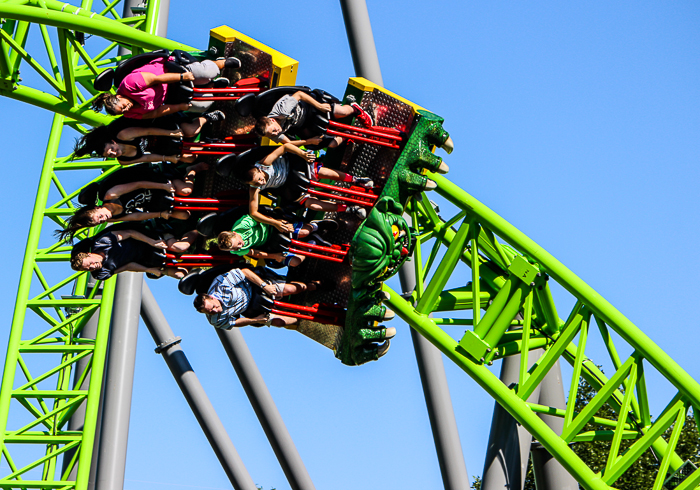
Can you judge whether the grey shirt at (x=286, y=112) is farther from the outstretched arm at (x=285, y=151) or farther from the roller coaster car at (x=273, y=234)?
the roller coaster car at (x=273, y=234)

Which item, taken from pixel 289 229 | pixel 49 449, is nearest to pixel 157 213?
pixel 289 229

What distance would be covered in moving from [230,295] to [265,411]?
450 centimetres

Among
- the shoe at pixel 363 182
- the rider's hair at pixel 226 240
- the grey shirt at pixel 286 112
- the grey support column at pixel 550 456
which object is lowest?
the grey support column at pixel 550 456

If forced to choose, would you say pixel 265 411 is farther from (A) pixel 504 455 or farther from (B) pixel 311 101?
(B) pixel 311 101

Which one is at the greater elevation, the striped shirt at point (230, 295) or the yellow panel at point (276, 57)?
A: the yellow panel at point (276, 57)

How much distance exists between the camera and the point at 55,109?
7293 mm

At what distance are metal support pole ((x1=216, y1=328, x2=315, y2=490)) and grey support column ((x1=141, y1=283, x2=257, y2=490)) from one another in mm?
576

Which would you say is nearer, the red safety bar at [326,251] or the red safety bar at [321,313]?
the red safety bar at [326,251]

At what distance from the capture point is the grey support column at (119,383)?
856 cm

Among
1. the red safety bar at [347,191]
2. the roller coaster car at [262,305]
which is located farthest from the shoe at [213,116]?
the roller coaster car at [262,305]

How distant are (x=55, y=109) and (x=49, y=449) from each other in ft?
14.0

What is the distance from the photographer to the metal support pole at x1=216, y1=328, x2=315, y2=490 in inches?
400

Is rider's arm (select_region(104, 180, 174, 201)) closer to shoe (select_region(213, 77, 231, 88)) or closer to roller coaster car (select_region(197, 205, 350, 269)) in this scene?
roller coaster car (select_region(197, 205, 350, 269))

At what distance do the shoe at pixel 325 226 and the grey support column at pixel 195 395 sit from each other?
4.64 m
